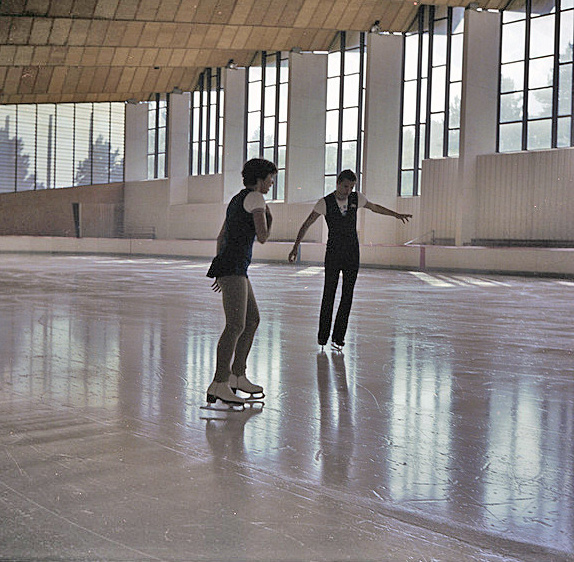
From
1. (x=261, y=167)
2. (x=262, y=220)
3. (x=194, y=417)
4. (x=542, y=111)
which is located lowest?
(x=194, y=417)

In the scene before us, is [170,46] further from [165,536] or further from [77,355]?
[165,536]

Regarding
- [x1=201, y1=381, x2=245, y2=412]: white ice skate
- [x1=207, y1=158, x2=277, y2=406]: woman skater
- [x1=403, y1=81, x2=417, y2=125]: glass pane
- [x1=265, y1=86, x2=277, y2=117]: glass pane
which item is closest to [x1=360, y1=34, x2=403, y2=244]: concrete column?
[x1=403, y1=81, x2=417, y2=125]: glass pane

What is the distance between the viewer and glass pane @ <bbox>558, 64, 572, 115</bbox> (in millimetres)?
30641

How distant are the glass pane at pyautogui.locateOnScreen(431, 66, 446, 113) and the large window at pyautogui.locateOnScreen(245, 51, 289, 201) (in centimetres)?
936

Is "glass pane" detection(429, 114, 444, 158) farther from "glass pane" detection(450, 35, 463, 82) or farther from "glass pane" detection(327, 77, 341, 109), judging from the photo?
"glass pane" detection(327, 77, 341, 109)

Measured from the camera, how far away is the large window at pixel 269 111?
4297 cm

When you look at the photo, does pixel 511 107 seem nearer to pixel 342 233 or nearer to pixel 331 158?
pixel 331 158

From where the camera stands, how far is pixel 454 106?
1358 inches

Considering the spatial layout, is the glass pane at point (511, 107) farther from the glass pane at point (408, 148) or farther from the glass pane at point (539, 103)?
the glass pane at point (408, 148)

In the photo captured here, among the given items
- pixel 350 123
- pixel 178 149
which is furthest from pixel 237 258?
pixel 178 149

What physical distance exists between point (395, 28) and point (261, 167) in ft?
106

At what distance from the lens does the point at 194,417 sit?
209 inches

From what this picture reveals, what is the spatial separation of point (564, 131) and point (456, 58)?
19.9 feet

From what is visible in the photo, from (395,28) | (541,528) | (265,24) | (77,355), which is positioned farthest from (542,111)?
(541,528)
